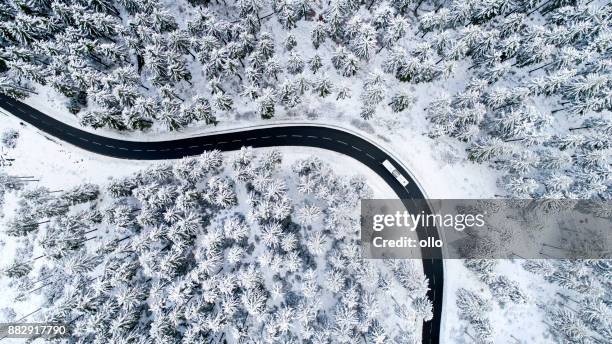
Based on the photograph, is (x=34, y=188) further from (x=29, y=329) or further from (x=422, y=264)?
(x=422, y=264)

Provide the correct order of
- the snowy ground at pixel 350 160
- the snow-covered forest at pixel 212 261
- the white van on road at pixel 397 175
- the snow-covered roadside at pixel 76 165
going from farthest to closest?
the snow-covered roadside at pixel 76 165 → the white van on road at pixel 397 175 → the snowy ground at pixel 350 160 → the snow-covered forest at pixel 212 261

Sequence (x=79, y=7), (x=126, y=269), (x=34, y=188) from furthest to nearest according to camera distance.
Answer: (x=34, y=188), (x=79, y=7), (x=126, y=269)

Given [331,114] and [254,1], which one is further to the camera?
[331,114]

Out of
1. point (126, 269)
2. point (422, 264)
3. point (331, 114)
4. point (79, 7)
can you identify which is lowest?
point (126, 269)

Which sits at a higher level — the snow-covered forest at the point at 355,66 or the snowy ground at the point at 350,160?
the snow-covered forest at the point at 355,66

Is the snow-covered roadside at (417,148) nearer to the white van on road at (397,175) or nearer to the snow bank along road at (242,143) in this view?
the snow bank along road at (242,143)

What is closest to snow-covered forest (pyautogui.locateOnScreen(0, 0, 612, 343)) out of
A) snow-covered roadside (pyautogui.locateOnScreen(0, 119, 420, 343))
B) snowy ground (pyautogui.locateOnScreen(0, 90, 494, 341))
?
snowy ground (pyautogui.locateOnScreen(0, 90, 494, 341))

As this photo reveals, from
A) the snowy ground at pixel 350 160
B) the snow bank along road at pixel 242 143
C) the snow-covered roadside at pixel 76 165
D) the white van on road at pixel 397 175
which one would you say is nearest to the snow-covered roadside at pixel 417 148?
the snowy ground at pixel 350 160

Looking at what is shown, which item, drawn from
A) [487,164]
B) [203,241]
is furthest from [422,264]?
[203,241]
